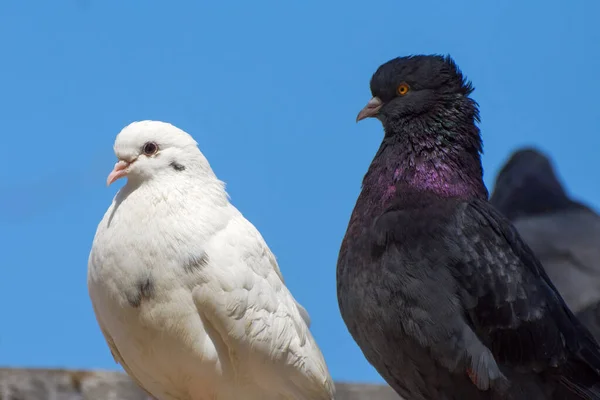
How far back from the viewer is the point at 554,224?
8.57 meters

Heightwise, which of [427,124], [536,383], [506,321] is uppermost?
[427,124]

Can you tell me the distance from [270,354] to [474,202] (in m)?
1.23

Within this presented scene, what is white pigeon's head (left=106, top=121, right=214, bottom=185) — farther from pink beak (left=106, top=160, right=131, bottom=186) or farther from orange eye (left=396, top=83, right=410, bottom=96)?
orange eye (left=396, top=83, right=410, bottom=96)

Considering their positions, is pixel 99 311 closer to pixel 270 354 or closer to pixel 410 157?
pixel 270 354

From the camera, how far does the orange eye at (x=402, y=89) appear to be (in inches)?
185

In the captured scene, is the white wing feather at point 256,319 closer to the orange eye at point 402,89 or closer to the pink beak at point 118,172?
the pink beak at point 118,172

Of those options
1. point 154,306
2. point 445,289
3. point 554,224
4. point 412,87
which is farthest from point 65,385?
point 554,224

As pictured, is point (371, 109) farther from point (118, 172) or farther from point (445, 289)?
point (118, 172)

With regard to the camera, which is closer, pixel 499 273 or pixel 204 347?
pixel 499 273

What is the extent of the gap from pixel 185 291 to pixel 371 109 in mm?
1254

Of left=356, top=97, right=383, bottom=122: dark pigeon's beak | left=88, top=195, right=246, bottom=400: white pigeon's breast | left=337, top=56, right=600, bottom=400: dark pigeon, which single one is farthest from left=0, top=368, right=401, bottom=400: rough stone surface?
left=356, top=97, right=383, bottom=122: dark pigeon's beak

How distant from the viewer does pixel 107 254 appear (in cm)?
466

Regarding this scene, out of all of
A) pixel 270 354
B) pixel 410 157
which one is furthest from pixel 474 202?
pixel 270 354

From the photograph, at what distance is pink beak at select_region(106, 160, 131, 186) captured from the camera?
4680mm
